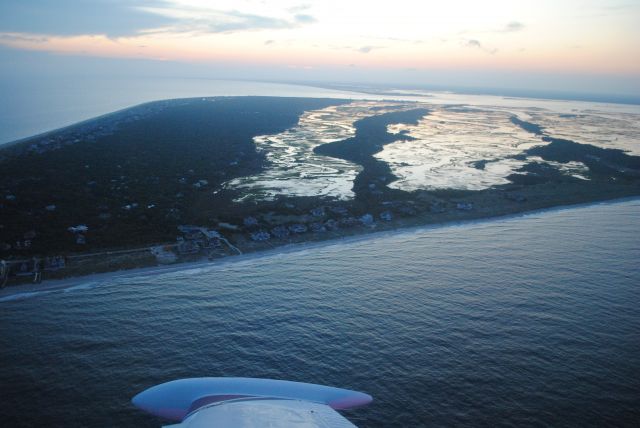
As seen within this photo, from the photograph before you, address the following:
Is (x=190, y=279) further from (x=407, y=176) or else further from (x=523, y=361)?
(x=407, y=176)

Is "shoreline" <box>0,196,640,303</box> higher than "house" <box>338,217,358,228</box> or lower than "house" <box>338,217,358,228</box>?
lower

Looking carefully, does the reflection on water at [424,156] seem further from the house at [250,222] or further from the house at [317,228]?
the house at [317,228]

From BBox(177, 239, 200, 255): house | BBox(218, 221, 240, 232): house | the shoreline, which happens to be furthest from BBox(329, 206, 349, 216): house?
BBox(177, 239, 200, 255): house

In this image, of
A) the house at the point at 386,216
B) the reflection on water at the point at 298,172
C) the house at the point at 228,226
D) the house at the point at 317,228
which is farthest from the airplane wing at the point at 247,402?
the reflection on water at the point at 298,172

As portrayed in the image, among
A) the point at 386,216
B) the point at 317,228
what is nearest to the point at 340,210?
the point at 386,216

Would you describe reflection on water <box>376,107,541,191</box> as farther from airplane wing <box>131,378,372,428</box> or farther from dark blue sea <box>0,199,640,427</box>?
airplane wing <box>131,378,372,428</box>

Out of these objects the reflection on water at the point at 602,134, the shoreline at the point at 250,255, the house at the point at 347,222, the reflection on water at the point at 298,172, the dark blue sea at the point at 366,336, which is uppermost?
the reflection on water at the point at 602,134
